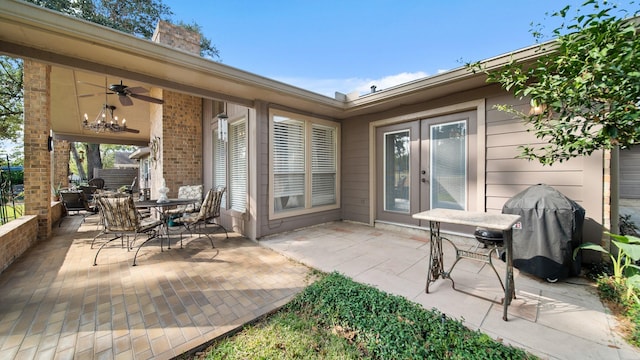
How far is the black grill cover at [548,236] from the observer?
2.38 m

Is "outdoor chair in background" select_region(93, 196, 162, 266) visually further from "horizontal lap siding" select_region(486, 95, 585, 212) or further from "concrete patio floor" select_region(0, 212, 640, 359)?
"horizontal lap siding" select_region(486, 95, 585, 212)

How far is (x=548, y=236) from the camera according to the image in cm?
243

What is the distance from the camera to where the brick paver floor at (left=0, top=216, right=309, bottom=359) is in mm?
1716

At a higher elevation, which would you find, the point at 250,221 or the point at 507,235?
the point at 507,235

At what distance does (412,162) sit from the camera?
4438 millimetres

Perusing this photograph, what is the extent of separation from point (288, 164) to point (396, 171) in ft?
7.16

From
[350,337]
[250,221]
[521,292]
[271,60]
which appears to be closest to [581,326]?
[521,292]

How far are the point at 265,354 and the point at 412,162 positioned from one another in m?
3.83

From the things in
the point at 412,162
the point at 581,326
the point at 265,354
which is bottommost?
the point at 265,354

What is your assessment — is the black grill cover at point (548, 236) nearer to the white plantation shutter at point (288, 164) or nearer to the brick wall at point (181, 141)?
the white plantation shutter at point (288, 164)

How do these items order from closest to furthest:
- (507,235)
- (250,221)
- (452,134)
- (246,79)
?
(507,235)
(246,79)
(452,134)
(250,221)

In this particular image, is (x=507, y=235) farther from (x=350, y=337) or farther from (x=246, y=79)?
(x=246, y=79)

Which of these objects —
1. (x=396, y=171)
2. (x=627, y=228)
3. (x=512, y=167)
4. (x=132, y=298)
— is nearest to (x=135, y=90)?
(x=132, y=298)

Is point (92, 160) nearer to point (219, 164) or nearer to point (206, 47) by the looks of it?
point (206, 47)
